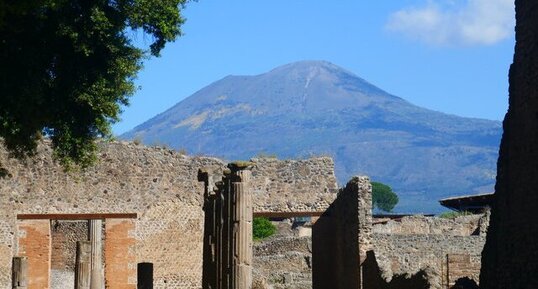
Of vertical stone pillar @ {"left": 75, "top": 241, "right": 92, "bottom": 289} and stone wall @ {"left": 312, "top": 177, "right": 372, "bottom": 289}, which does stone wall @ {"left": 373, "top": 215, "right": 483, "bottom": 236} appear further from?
vertical stone pillar @ {"left": 75, "top": 241, "right": 92, "bottom": 289}

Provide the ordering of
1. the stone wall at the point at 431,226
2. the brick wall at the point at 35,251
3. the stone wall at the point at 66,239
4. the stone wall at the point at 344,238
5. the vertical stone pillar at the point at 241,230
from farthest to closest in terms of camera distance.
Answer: the stone wall at the point at 66,239 → the stone wall at the point at 431,226 → the brick wall at the point at 35,251 → the stone wall at the point at 344,238 → the vertical stone pillar at the point at 241,230

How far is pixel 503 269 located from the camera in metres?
14.7

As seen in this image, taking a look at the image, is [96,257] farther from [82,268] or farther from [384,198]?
[384,198]

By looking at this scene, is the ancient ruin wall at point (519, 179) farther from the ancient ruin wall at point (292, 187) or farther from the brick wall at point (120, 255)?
the brick wall at point (120, 255)

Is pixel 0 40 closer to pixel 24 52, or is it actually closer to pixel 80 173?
pixel 24 52

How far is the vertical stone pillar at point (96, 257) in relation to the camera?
99.7ft

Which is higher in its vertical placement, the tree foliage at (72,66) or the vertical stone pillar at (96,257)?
the tree foliage at (72,66)

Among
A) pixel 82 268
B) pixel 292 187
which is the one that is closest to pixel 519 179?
pixel 292 187

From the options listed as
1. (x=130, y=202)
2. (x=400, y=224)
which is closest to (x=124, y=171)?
(x=130, y=202)

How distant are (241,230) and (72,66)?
3.92 metres

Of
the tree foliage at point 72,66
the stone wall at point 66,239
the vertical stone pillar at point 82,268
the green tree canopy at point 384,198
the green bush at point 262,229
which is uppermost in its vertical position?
the green tree canopy at point 384,198

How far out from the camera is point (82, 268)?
88.0ft

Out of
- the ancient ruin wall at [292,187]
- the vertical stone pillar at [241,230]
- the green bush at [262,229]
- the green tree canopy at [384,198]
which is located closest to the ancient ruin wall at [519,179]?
the vertical stone pillar at [241,230]

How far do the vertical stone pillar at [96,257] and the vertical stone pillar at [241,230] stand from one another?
548 inches
